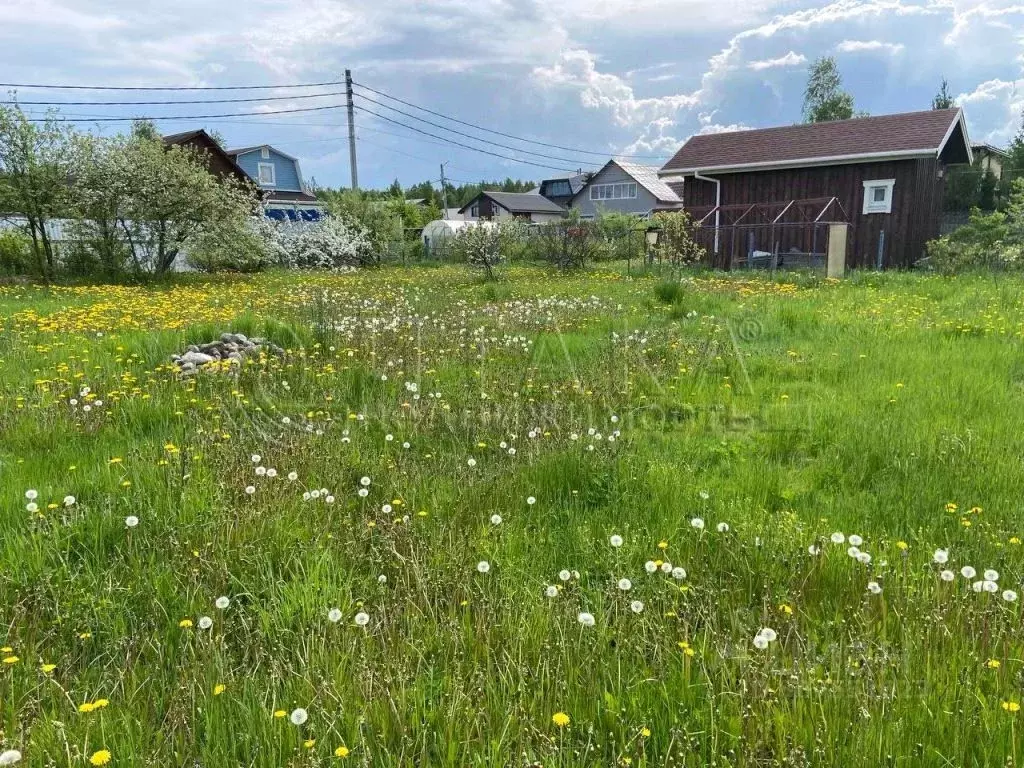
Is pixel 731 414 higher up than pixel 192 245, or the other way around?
pixel 192 245

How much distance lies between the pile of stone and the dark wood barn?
62.3 feet

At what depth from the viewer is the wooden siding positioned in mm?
23531

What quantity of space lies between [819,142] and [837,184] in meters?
2.08

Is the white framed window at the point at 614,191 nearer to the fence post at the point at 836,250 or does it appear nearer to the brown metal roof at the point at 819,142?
the brown metal roof at the point at 819,142

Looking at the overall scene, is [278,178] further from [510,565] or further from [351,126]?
A: [510,565]

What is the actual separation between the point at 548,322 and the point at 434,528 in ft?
23.2

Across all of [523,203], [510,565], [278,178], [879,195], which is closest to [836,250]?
[879,195]

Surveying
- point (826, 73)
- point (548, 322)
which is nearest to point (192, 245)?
point (548, 322)

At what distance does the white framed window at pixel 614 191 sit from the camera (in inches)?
2499

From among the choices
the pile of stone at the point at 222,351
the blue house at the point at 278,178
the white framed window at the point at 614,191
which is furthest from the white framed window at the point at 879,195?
the white framed window at the point at 614,191

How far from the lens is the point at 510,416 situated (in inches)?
209

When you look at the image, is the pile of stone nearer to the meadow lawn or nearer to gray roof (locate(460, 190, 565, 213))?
the meadow lawn

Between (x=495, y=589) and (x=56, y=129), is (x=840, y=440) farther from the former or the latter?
(x=56, y=129)

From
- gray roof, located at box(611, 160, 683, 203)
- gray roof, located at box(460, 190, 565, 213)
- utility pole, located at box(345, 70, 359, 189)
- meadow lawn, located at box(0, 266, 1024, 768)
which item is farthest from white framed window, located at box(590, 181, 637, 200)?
meadow lawn, located at box(0, 266, 1024, 768)
